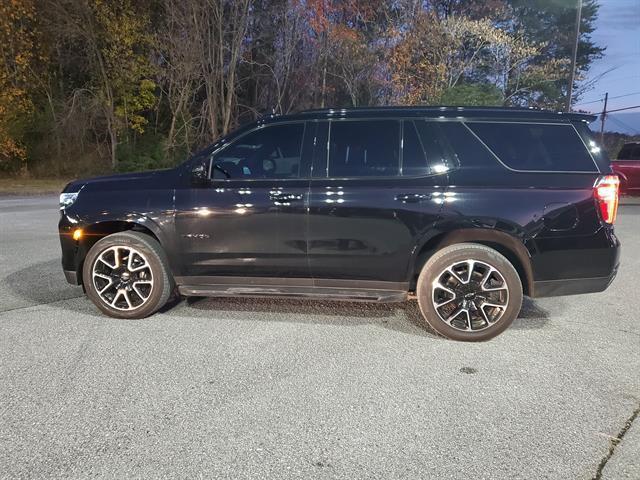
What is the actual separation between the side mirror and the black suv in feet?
0.03

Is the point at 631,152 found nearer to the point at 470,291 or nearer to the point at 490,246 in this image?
the point at 490,246

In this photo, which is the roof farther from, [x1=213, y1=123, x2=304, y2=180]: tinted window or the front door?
the front door

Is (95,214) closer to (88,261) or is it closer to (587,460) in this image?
(88,261)

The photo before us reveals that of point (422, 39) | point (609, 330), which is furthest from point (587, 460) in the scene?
point (422, 39)

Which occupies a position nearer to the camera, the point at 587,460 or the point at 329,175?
the point at 587,460

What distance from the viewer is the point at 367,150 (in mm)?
4203

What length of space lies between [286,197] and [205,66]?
22937 mm

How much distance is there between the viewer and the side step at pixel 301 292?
4195mm

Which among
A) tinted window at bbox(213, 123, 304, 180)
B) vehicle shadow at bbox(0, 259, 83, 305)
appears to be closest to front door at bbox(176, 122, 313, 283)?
tinted window at bbox(213, 123, 304, 180)

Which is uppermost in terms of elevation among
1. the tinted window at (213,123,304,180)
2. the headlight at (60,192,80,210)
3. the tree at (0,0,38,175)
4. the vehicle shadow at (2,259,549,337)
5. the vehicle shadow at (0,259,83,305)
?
the tree at (0,0,38,175)

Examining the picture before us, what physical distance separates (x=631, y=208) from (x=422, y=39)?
39.1 feet

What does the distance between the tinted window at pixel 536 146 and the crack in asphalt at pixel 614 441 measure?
1941 millimetres

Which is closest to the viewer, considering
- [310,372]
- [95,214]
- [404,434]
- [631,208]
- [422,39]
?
[404,434]

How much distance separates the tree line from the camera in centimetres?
2225
